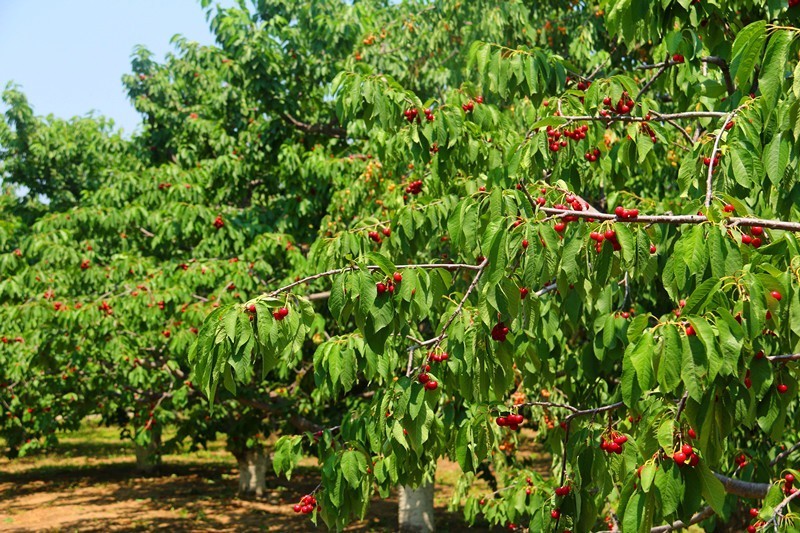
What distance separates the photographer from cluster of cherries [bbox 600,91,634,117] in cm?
393

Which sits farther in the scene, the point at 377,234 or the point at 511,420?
the point at 377,234

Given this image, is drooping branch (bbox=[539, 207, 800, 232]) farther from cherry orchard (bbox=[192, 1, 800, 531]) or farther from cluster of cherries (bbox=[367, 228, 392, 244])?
cluster of cherries (bbox=[367, 228, 392, 244])

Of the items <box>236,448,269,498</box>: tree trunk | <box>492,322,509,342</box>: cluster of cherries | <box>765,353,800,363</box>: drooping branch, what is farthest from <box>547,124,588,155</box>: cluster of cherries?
<box>236,448,269,498</box>: tree trunk

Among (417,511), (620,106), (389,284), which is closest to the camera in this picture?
(389,284)

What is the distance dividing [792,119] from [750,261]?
496 mm

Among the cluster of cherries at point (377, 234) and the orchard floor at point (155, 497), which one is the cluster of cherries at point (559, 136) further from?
the orchard floor at point (155, 497)

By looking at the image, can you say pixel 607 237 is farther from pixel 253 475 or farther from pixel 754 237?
pixel 253 475

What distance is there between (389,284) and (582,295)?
0.70m

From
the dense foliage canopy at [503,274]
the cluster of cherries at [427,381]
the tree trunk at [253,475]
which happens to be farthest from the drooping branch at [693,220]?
the tree trunk at [253,475]

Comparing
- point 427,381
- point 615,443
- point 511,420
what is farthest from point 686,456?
point 511,420

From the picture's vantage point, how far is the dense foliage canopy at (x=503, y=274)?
98.0 inches

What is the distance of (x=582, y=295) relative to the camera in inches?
114

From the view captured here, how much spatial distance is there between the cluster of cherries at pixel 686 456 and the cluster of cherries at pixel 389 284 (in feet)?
3.82

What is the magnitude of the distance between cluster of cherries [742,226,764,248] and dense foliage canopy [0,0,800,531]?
2 cm
